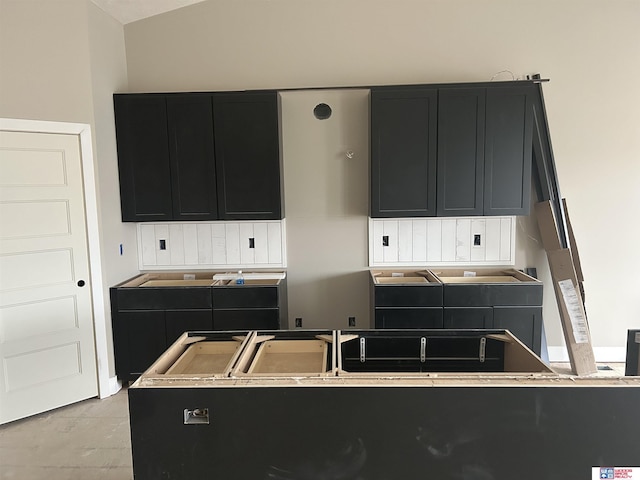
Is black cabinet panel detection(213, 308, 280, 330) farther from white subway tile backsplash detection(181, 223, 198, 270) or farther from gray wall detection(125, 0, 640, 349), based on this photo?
gray wall detection(125, 0, 640, 349)

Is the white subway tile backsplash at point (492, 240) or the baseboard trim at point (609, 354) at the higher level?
the white subway tile backsplash at point (492, 240)

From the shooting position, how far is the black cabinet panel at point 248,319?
342 centimetres

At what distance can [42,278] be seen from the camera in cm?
305

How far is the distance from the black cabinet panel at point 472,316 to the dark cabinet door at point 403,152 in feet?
2.69

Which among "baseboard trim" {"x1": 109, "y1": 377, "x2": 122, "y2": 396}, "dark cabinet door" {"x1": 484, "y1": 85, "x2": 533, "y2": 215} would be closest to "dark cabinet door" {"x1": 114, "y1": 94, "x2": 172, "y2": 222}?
"baseboard trim" {"x1": 109, "y1": 377, "x2": 122, "y2": 396}

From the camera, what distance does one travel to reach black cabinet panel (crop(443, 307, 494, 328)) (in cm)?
333

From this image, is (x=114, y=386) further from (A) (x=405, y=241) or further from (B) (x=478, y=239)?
(B) (x=478, y=239)

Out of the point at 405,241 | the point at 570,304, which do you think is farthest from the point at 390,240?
the point at 570,304

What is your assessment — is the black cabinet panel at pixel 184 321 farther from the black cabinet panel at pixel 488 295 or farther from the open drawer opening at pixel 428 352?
the black cabinet panel at pixel 488 295

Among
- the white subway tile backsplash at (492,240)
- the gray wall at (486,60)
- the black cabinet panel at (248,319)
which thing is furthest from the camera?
the white subway tile backsplash at (492,240)

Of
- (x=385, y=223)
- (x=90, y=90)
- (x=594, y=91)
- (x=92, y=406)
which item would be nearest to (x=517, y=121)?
(x=594, y=91)

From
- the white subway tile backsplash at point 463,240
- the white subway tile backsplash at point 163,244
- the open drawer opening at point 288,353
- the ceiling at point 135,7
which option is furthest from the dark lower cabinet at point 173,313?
the ceiling at point 135,7

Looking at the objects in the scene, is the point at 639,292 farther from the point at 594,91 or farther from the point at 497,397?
the point at 497,397

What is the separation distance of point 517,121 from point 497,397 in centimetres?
254
